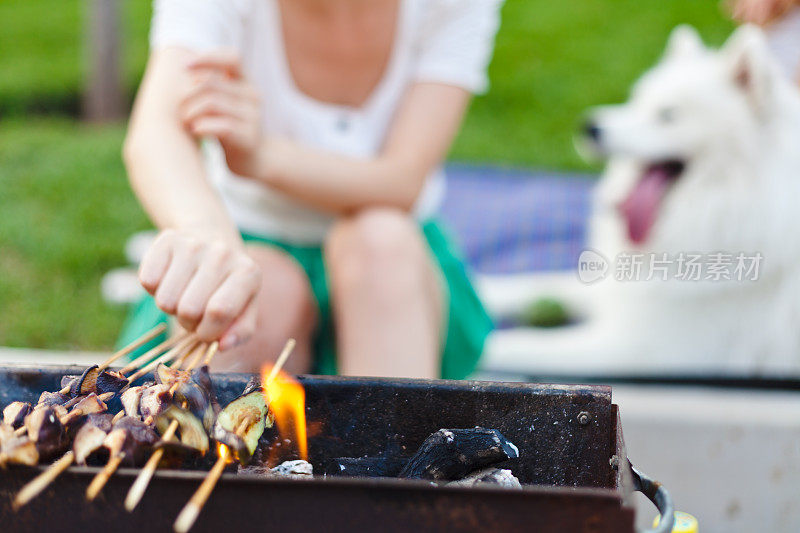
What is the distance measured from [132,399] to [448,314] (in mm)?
890

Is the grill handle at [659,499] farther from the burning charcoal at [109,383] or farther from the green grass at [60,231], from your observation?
the green grass at [60,231]

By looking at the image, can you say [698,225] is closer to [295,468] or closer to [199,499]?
[295,468]

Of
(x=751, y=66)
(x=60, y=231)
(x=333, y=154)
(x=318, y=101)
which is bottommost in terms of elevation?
(x=60, y=231)

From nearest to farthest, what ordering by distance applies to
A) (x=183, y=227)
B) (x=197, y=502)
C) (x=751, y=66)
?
(x=197, y=502) < (x=183, y=227) < (x=751, y=66)

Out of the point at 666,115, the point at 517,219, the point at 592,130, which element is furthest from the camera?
the point at 517,219

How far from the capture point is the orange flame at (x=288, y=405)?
0.89 meters

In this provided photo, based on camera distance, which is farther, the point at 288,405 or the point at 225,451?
the point at 288,405

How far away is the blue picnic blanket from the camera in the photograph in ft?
9.29

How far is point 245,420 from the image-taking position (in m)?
0.85

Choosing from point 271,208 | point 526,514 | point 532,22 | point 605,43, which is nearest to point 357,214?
point 271,208

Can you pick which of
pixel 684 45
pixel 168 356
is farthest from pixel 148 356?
pixel 684 45

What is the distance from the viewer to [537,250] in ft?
9.45

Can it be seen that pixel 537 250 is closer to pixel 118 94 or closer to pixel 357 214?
pixel 357 214

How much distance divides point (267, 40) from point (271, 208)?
32 centimetres
